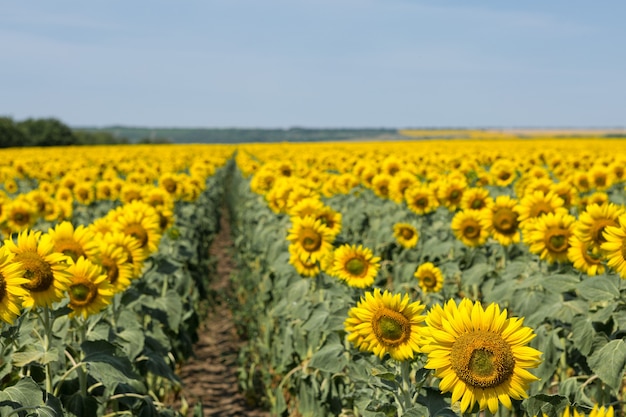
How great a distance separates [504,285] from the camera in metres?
4.88

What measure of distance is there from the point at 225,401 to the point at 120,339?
9.13 feet

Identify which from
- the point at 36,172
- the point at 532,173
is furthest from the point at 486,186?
the point at 36,172

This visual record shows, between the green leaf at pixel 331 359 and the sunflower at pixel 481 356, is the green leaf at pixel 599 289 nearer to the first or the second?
the green leaf at pixel 331 359

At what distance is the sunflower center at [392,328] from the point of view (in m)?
2.73

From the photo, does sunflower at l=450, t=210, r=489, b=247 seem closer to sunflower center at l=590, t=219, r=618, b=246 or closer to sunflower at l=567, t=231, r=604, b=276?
sunflower at l=567, t=231, r=604, b=276

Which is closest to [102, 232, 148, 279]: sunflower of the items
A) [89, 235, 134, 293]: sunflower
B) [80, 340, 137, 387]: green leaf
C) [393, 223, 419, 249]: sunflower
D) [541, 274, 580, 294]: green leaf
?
[89, 235, 134, 293]: sunflower

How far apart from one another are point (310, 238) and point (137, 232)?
142 centimetres

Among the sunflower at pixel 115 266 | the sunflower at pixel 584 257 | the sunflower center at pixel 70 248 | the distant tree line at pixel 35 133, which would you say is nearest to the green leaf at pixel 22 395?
the sunflower center at pixel 70 248

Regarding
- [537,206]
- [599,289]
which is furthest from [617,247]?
[537,206]

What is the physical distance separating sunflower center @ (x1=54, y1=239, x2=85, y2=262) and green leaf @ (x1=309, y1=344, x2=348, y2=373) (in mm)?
1624

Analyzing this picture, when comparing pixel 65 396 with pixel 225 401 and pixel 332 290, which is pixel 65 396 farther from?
pixel 225 401

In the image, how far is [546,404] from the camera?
2125mm

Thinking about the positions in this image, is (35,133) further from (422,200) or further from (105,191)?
(422,200)

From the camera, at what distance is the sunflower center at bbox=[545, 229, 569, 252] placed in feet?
15.4
